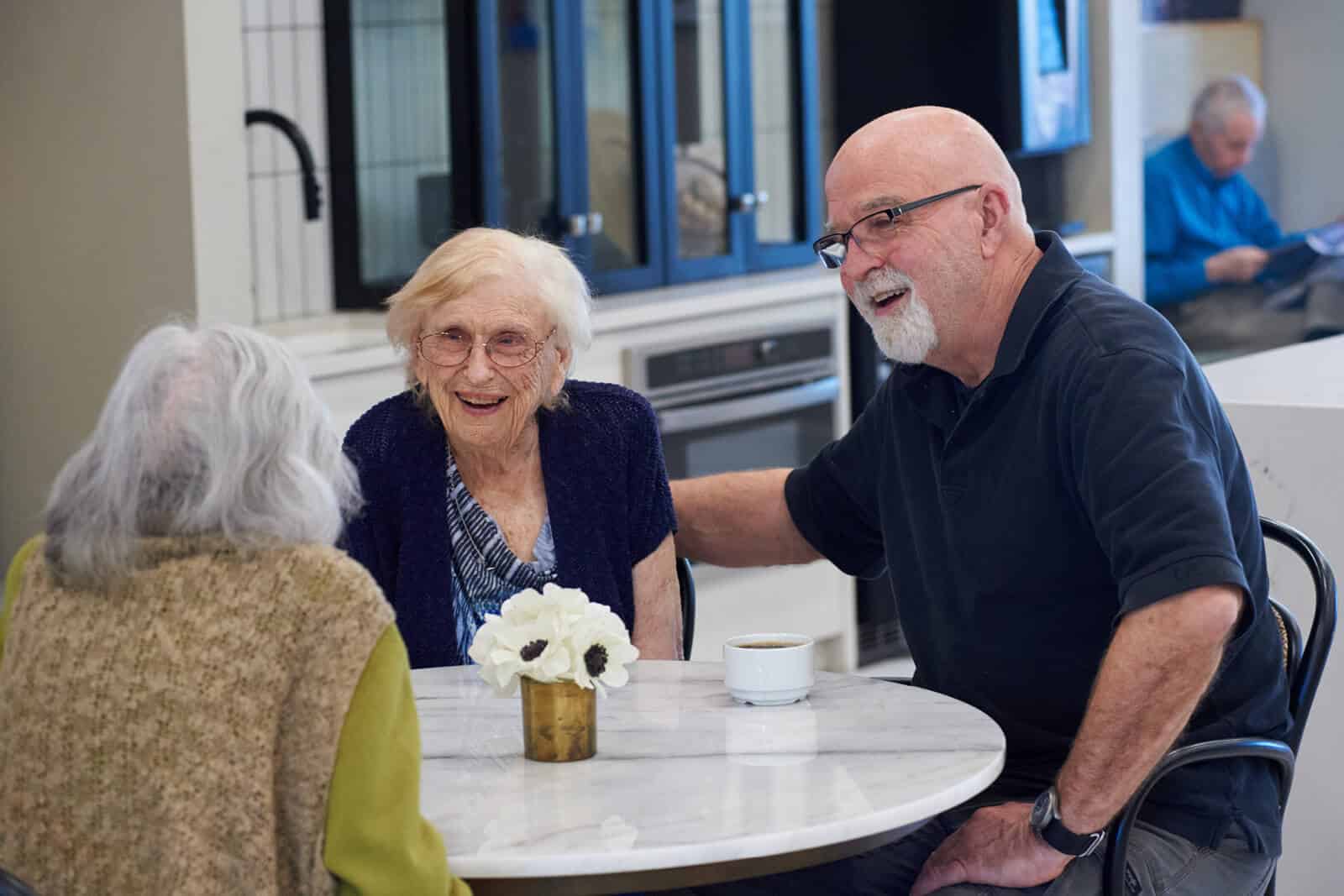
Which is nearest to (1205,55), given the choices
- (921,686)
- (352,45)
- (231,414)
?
(352,45)

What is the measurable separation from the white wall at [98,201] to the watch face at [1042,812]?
1894 mm

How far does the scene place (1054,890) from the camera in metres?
1.82

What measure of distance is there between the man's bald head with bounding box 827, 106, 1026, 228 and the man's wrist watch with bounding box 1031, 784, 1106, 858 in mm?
654

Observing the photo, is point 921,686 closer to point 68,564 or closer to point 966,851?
point 966,851

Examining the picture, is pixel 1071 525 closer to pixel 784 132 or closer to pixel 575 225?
pixel 575 225

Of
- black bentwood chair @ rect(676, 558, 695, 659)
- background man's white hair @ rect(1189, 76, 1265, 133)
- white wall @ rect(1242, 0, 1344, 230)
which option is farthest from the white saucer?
white wall @ rect(1242, 0, 1344, 230)

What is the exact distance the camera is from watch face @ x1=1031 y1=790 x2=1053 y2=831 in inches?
70.7

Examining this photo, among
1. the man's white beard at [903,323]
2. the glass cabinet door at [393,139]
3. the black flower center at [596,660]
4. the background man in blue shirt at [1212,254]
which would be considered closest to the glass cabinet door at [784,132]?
the glass cabinet door at [393,139]

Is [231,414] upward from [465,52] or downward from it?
downward

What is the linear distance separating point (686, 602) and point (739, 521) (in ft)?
0.41

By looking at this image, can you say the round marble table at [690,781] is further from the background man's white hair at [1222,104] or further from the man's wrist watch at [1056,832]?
the background man's white hair at [1222,104]

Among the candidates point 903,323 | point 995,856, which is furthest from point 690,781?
point 903,323

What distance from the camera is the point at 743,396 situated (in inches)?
161

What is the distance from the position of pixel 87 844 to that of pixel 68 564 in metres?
0.21
